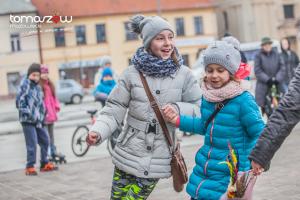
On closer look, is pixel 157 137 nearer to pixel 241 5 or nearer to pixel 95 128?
pixel 95 128

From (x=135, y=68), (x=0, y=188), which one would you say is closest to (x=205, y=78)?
(x=135, y=68)

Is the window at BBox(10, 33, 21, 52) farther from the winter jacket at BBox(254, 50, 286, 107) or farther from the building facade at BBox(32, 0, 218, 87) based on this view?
the winter jacket at BBox(254, 50, 286, 107)

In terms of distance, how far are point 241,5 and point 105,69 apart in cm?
6276

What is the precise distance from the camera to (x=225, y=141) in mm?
4953

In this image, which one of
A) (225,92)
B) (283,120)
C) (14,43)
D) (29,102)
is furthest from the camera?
(14,43)

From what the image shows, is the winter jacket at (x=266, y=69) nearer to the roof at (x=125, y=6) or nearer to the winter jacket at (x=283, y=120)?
the winter jacket at (x=283, y=120)

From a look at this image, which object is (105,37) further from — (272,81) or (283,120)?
(283,120)

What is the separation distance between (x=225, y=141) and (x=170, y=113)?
722mm

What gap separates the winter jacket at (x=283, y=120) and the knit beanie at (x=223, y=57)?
4.09 ft

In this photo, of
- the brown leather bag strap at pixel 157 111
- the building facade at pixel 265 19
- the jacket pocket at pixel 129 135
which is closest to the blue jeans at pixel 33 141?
the jacket pocket at pixel 129 135

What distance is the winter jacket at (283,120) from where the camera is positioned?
3709 mm

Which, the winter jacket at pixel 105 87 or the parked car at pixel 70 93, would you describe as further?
the parked car at pixel 70 93

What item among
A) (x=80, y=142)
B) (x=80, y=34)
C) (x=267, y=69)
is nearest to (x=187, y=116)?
(x=80, y=142)

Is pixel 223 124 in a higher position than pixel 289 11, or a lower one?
lower
